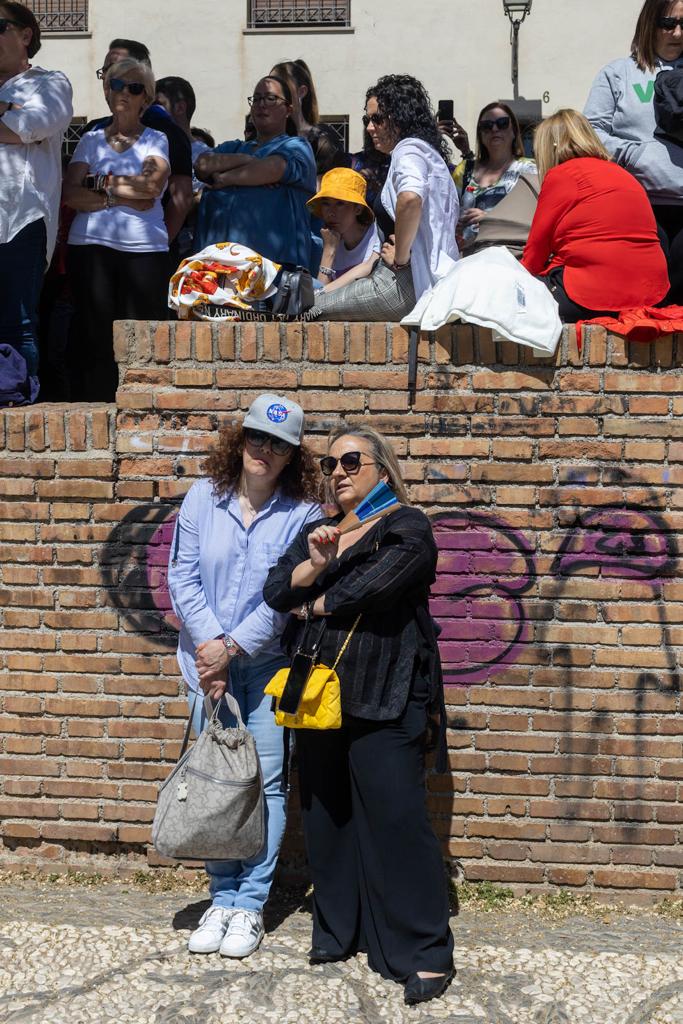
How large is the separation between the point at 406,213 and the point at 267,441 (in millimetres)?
1497

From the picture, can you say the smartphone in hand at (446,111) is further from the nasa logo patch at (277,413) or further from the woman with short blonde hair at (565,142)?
the nasa logo patch at (277,413)

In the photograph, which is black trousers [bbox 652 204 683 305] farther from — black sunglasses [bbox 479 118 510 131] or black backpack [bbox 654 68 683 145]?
black sunglasses [bbox 479 118 510 131]

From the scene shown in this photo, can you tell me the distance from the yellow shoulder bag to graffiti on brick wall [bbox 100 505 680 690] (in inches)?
33.7

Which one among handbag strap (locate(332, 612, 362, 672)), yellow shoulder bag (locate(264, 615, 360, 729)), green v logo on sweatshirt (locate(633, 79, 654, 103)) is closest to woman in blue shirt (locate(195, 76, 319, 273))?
green v logo on sweatshirt (locate(633, 79, 654, 103))

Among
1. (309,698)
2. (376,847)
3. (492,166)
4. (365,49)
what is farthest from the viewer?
(365,49)

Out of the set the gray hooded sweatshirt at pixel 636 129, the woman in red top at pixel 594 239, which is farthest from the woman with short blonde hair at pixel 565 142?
the gray hooded sweatshirt at pixel 636 129

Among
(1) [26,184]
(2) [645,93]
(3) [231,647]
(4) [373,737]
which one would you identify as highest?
(2) [645,93]

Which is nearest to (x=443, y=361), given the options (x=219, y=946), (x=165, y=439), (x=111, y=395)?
(x=165, y=439)

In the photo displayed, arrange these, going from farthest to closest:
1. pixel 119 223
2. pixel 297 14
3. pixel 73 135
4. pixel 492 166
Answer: pixel 297 14 < pixel 73 135 < pixel 492 166 < pixel 119 223

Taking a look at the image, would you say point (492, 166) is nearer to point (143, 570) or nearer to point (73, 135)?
point (143, 570)

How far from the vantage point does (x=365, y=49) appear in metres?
14.2

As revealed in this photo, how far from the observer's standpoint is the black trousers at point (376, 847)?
4074mm

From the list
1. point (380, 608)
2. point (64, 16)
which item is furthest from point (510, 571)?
point (64, 16)

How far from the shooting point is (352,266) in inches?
237
